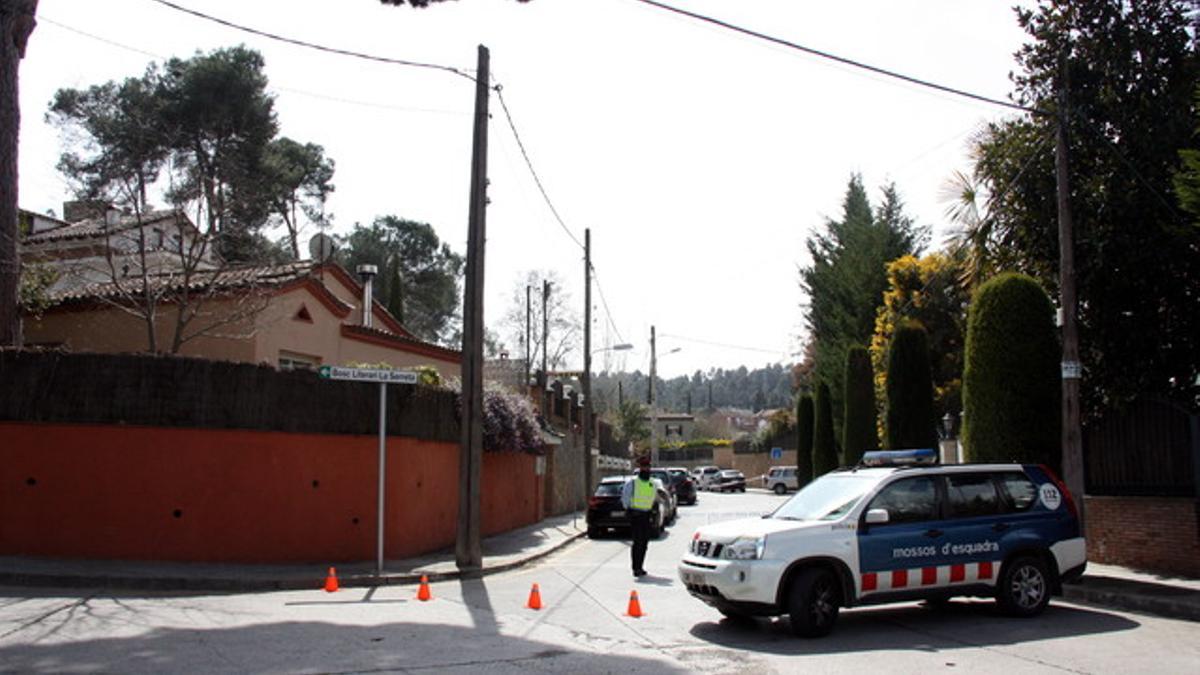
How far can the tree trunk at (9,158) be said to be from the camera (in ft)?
53.1

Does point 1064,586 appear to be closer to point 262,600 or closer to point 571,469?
point 262,600

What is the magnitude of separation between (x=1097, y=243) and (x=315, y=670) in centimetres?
1423

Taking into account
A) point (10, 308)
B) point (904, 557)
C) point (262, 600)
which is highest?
point (10, 308)

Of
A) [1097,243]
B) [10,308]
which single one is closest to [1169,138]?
[1097,243]

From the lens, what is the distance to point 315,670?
8.08 metres

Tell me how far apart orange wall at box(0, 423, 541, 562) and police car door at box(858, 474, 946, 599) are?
898 centimetres

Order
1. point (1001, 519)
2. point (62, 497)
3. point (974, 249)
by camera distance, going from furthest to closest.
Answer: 1. point (974, 249)
2. point (62, 497)
3. point (1001, 519)

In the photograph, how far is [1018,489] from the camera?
37.7 ft

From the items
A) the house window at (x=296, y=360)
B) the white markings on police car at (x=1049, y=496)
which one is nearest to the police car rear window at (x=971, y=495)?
the white markings on police car at (x=1049, y=496)

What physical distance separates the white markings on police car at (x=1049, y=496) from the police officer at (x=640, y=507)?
6001 millimetres

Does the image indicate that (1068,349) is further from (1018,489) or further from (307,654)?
(307,654)

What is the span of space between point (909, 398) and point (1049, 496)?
13637mm

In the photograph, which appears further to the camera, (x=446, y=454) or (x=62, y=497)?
(x=446, y=454)

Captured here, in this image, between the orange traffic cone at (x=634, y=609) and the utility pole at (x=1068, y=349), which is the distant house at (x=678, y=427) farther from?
the orange traffic cone at (x=634, y=609)
